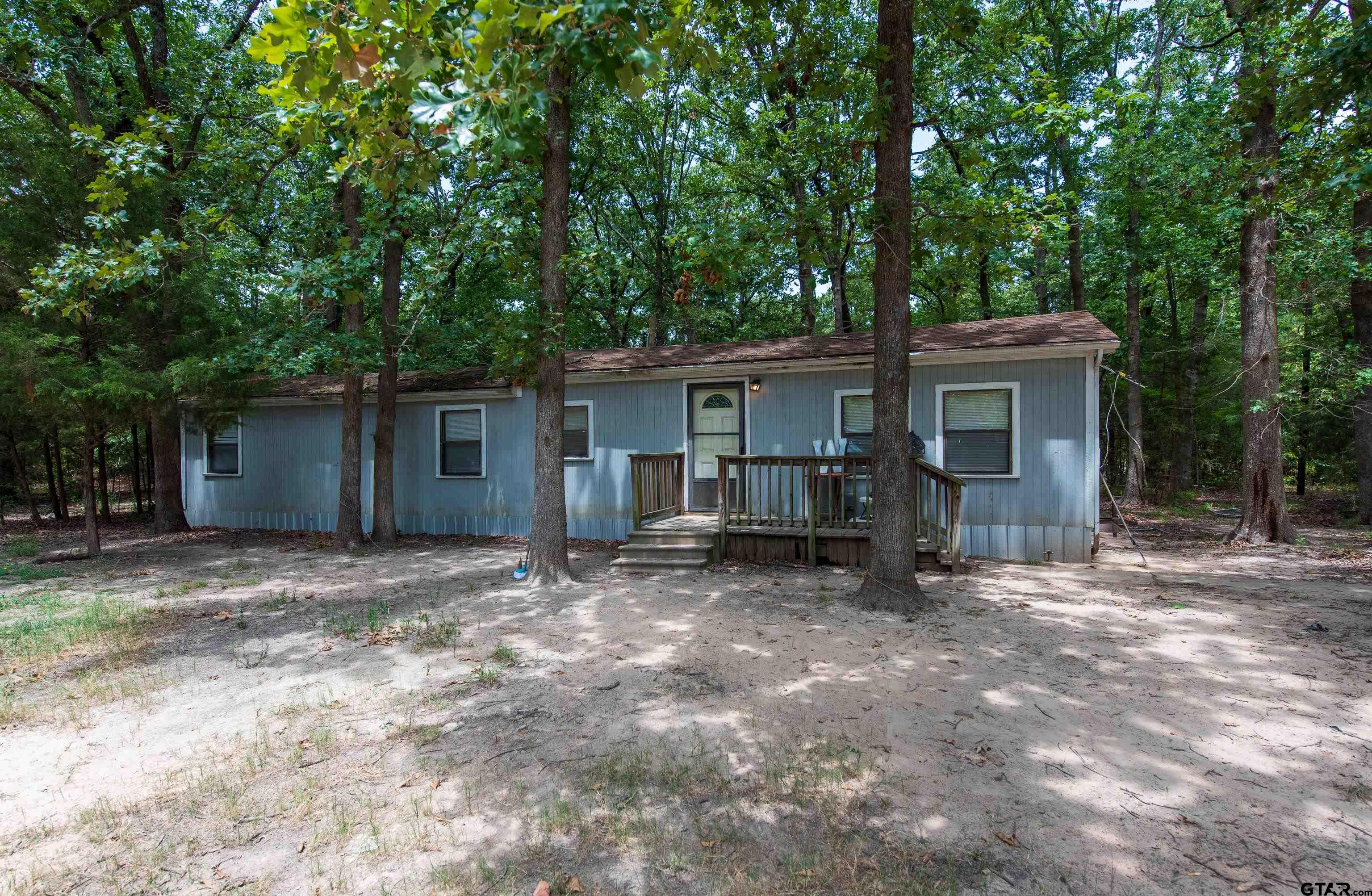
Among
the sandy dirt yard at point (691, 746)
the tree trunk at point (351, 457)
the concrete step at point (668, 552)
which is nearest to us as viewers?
the sandy dirt yard at point (691, 746)

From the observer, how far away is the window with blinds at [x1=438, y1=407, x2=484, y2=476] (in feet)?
35.9

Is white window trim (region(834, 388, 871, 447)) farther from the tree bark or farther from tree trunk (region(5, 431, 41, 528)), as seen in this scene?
tree trunk (region(5, 431, 41, 528))

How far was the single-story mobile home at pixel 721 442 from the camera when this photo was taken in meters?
7.91

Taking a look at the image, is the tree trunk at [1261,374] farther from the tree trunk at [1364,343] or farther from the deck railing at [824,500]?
the deck railing at [824,500]

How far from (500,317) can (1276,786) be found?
7.29 m

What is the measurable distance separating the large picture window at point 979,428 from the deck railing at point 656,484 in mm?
3822

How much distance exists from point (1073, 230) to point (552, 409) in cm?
1437

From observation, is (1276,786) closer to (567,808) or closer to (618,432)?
(567,808)

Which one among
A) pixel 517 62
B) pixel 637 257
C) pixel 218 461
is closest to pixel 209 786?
pixel 517 62

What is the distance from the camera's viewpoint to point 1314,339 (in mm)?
14641

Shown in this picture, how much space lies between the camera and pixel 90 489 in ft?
27.5

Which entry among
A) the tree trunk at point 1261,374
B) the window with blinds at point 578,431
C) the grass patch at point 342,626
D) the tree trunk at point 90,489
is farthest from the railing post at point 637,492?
the tree trunk at point 1261,374

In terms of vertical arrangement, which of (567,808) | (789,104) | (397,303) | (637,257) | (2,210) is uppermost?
(789,104)

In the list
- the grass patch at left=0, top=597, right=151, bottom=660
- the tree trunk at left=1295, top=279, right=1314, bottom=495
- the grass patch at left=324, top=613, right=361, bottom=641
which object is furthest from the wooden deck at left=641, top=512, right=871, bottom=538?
the tree trunk at left=1295, top=279, right=1314, bottom=495
